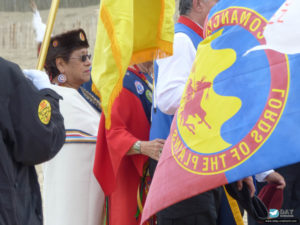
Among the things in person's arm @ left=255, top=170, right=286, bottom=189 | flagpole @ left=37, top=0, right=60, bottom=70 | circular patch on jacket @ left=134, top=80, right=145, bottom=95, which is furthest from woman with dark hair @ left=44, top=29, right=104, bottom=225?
person's arm @ left=255, top=170, right=286, bottom=189

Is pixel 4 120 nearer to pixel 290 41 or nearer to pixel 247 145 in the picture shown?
pixel 247 145

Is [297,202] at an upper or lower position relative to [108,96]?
lower

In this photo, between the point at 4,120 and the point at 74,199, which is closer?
the point at 4,120

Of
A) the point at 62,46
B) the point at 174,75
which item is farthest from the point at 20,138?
the point at 62,46

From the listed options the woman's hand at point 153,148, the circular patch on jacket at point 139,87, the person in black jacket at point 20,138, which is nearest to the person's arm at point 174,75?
the woman's hand at point 153,148

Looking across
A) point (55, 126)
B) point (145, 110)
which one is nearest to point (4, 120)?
point (55, 126)

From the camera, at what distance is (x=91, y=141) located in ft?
14.6

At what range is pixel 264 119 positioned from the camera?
268 centimetres

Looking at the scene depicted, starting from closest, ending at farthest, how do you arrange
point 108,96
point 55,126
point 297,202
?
1. point 55,126
2. point 108,96
3. point 297,202

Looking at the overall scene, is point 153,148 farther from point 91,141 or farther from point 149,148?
point 91,141

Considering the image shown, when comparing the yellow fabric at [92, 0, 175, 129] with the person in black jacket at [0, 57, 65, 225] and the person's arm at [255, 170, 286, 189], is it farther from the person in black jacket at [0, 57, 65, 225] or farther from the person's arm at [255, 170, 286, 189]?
the person's arm at [255, 170, 286, 189]

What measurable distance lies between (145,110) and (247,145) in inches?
61.5

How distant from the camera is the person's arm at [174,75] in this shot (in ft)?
11.5

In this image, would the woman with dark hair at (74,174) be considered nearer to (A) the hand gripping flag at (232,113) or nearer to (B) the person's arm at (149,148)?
(B) the person's arm at (149,148)
